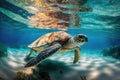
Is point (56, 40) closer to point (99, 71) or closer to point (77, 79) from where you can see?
point (77, 79)

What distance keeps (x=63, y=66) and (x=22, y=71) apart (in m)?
2.13

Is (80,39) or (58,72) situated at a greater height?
(80,39)

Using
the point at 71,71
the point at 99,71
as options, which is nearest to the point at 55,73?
the point at 71,71

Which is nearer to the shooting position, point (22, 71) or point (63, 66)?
point (22, 71)

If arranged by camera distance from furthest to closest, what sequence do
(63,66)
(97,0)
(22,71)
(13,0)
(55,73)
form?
(13,0)
(97,0)
(63,66)
(55,73)
(22,71)

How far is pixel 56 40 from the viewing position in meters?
7.06

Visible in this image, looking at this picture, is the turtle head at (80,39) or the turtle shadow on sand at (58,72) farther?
the turtle shadow on sand at (58,72)

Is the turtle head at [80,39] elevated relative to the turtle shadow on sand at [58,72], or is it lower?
elevated

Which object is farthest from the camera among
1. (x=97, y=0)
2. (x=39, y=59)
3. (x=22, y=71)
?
(x=97, y=0)

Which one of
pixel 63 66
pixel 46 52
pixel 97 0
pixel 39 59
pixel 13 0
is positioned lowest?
pixel 39 59

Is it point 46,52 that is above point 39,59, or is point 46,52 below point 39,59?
above

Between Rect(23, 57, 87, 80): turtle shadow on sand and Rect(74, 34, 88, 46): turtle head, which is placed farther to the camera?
Rect(23, 57, 87, 80): turtle shadow on sand

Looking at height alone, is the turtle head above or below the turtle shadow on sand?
above

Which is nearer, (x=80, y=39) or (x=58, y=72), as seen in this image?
(x=80, y=39)
